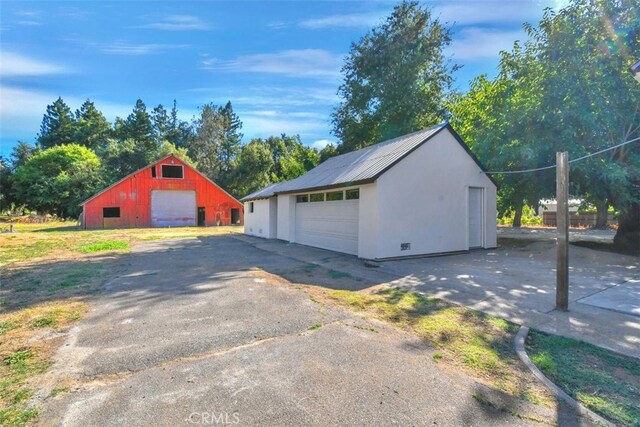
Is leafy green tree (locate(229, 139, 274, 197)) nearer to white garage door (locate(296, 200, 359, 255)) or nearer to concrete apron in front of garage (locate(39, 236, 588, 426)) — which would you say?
white garage door (locate(296, 200, 359, 255))

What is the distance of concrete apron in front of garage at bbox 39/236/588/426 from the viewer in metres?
2.52

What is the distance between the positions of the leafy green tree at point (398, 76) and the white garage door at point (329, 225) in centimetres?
1314

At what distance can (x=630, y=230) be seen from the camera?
11.8 m

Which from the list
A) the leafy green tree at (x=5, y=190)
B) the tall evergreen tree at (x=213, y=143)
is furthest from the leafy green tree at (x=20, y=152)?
the tall evergreen tree at (x=213, y=143)

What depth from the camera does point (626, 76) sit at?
9.94m

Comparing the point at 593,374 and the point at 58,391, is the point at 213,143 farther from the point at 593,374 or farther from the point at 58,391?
the point at 593,374

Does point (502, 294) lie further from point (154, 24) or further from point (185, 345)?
point (154, 24)

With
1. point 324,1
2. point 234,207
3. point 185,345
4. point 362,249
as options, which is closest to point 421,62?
point 324,1

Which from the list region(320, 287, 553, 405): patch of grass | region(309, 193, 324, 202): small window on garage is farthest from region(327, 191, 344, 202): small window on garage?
region(320, 287, 553, 405): patch of grass

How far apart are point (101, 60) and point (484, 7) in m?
14.2

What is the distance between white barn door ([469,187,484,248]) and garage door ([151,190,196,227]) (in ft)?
88.6

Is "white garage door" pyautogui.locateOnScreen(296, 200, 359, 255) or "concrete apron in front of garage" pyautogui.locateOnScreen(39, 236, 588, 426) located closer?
"concrete apron in front of garage" pyautogui.locateOnScreen(39, 236, 588, 426)

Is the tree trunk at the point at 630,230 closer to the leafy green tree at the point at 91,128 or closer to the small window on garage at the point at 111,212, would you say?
the small window on garage at the point at 111,212

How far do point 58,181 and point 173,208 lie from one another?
664 inches
